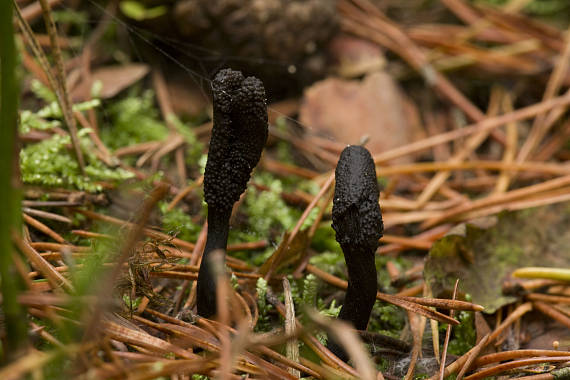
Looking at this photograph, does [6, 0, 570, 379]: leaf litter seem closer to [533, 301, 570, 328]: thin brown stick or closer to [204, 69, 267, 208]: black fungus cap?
[533, 301, 570, 328]: thin brown stick

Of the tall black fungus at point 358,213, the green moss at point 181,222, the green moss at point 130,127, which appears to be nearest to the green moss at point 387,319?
the tall black fungus at point 358,213

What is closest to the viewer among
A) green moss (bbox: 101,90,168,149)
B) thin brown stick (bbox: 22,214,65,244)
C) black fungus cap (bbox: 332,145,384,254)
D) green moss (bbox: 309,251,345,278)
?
A: black fungus cap (bbox: 332,145,384,254)

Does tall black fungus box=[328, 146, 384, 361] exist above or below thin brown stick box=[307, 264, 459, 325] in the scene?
above

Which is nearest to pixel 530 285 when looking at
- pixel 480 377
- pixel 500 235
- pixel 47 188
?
pixel 500 235

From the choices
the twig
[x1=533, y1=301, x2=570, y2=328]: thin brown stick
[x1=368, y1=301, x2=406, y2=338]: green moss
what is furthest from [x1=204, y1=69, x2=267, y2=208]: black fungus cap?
[x1=533, y1=301, x2=570, y2=328]: thin brown stick

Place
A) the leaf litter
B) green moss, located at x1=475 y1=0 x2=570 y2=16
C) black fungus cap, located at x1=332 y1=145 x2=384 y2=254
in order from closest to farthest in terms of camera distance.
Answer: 1. the leaf litter
2. black fungus cap, located at x1=332 y1=145 x2=384 y2=254
3. green moss, located at x1=475 y1=0 x2=570 y2=16

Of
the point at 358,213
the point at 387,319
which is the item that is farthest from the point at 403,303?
the point at 358,213

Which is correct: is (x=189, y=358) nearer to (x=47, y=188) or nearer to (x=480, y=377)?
(x=480, y=377)
